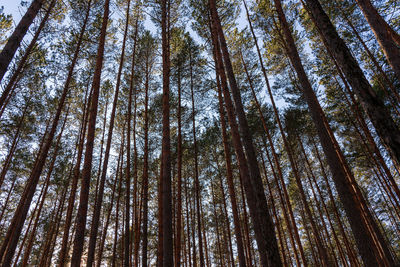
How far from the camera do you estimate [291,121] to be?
1120 centimetres

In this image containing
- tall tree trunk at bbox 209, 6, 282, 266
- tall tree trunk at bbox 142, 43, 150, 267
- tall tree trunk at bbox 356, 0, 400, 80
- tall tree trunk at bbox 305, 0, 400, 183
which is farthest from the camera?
tall tree trunk at bbox 142, 43, 150, 267

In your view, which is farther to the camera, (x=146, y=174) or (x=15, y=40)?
(x=146, y=174)

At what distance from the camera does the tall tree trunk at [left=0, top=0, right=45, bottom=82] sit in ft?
11.6

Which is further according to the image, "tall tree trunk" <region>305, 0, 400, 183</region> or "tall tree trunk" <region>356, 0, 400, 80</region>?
"tall tree trunk" <region>356, 0, 400, 80</region>

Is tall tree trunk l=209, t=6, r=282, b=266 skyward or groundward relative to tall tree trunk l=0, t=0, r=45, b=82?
groundward

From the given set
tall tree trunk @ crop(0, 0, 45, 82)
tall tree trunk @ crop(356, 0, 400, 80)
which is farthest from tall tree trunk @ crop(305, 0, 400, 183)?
tall tree trunk @ crop(0, 0, 45, 82)

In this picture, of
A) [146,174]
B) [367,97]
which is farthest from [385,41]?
[146,174]

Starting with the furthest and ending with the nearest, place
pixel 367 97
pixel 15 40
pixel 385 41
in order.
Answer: pixel 15 40 < pixel 385 41 < pixel 367 97

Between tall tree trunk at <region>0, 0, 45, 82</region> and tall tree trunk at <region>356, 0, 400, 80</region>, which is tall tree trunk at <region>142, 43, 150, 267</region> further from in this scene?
tall tree trunk at <region>356, 0, 400, 80</region>

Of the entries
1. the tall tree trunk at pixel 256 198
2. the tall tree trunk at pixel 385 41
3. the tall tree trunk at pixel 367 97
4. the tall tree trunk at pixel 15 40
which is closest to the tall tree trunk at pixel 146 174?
the tall tree trunk at pixel 256 198

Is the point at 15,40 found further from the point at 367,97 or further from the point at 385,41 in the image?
the point at 385,41

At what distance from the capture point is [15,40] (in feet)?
12.6

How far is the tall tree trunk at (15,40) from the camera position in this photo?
11.6ft

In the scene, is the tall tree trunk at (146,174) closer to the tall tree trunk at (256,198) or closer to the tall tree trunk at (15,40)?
the tall tree trunk at (256,198)
